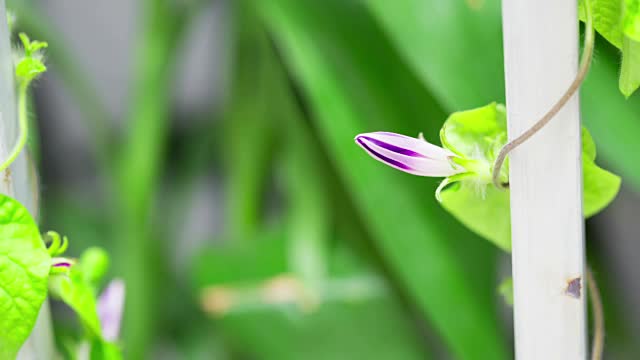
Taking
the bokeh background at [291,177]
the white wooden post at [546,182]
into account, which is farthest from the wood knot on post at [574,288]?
the bokeh background at [291,177]

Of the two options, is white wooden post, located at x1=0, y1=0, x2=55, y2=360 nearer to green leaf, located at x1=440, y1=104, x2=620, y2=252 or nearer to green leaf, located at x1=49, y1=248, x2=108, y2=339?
green leaf, located at x1=49, y1=248, x2=108, y2=339

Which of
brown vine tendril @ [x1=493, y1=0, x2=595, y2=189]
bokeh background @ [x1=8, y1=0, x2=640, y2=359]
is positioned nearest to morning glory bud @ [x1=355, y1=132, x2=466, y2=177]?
brown vine tendril @ [x1=493, y1=0, x2=595, y2=189]

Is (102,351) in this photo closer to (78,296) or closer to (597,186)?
(78,296)

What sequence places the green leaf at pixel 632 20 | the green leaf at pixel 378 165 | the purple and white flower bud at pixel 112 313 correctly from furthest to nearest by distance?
→ 1. the green leaf at pixel 378 165
2. the purple and white flower bud at pixel 112 313
3. the green leaf at pixel 632 20

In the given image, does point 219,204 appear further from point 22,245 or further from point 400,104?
point 22,245

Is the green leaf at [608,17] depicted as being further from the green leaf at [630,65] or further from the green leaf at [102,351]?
the green leaf at [102,351]

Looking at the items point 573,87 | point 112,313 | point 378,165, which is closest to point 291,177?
point 378,165
